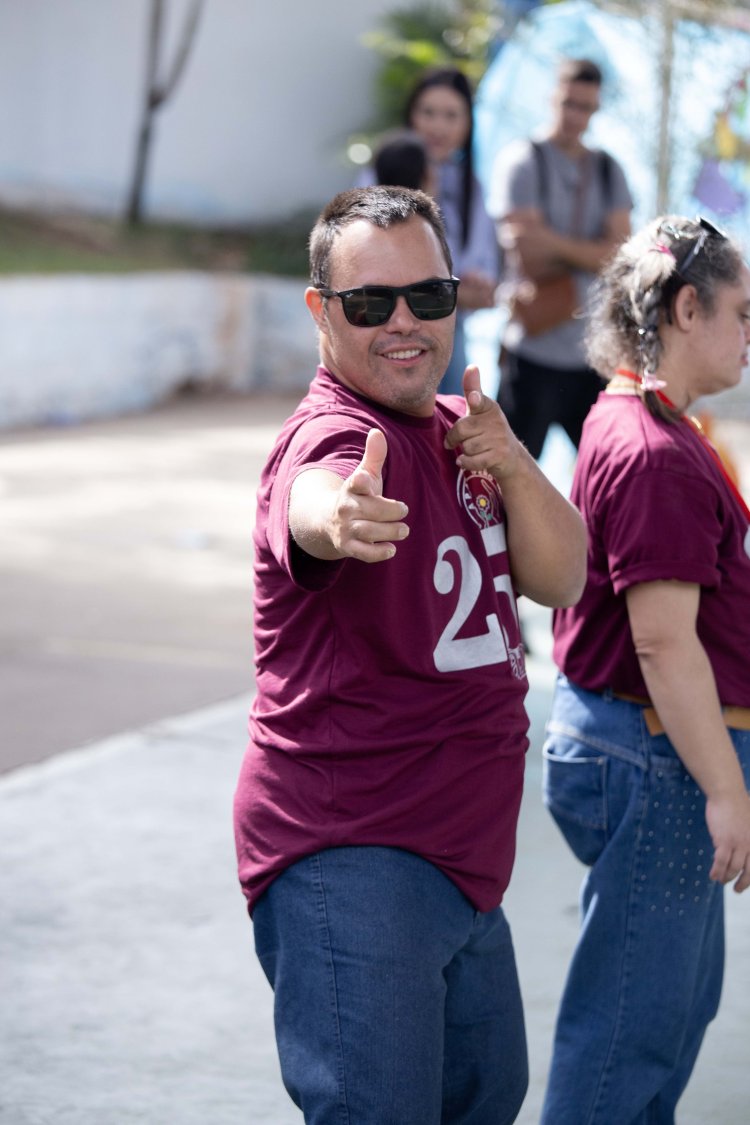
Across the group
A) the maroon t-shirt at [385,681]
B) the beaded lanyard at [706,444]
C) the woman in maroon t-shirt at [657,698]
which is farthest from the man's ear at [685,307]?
the maroon t-shirt at [385,681]

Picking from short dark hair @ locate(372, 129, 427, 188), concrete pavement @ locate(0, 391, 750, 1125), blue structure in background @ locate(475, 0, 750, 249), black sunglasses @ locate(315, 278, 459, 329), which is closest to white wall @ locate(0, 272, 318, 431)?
blue structure in background @ locate(475, 0, 750, 249)

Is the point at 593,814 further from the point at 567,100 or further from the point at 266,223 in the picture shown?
the point at 266,223

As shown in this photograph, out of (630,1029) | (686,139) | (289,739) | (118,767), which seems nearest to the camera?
(289,739)

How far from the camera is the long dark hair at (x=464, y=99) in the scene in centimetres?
575

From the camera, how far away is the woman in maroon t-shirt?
2.33m

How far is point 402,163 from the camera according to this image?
16.6 feet

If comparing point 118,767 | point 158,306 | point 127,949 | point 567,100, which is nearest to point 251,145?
point 158,306

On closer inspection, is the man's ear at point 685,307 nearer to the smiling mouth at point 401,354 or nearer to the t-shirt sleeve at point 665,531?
the t-shirt sleeve at point 665,531

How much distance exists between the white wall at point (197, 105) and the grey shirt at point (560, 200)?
11064 mm

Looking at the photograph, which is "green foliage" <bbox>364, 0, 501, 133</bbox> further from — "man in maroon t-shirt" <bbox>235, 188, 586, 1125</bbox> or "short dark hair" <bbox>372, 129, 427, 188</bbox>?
"man in maroon t-shirt" <bbox>235, 188, 586, 1125</bbox>

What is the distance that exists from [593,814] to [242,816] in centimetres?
66

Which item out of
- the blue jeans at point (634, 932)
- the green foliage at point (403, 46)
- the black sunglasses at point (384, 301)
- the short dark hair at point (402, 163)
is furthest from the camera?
the green foliage at point (403, 46)

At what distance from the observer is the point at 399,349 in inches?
82.1

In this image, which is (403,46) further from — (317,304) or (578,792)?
(317,304)
